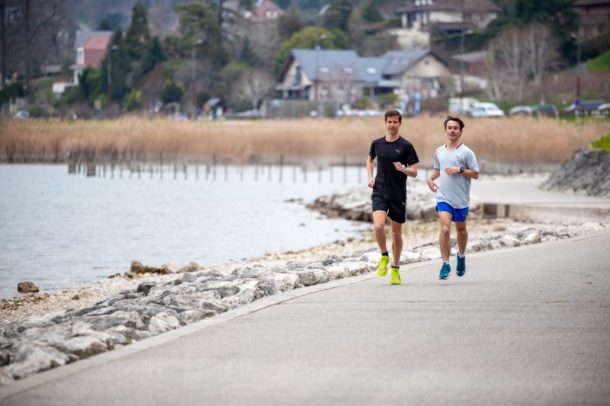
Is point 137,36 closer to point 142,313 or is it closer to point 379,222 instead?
point 379,222

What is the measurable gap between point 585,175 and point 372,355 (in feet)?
80.5

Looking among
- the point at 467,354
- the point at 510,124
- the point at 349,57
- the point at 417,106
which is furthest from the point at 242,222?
the point at 349,57

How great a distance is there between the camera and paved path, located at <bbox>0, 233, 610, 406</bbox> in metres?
7.42

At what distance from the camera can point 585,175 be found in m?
32.2

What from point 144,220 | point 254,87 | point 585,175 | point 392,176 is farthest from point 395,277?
point 254,87

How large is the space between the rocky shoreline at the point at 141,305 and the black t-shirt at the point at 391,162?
1204 mm

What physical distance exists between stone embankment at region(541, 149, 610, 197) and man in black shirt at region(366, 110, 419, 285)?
17.6 metres

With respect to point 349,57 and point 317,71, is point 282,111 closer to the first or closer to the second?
point 317,71

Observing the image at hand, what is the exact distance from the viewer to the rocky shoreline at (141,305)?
864 cm

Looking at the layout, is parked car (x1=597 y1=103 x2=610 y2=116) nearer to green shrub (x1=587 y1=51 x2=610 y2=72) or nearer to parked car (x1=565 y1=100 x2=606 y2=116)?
parked car (x1=565 y1=100 x2=606 y2=116)

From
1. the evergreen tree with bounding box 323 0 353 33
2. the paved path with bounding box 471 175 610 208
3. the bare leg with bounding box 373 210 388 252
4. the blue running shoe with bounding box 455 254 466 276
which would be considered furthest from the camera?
the evergreen tree with bounding box 323 0 353 33

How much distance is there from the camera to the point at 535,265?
48.1 ft

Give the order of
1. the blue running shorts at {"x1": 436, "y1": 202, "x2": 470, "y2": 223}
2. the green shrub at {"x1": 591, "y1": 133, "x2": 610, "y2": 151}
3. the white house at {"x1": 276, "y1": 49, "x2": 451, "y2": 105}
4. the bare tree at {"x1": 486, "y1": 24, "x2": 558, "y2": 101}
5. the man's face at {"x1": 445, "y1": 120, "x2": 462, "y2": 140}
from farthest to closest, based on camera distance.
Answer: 1. the white house at {"x1": 276, "y1": 49, "x2": 451, "y2": 105}
2. the bare tree at {"x1": 486, "y1": 24, "x2": 558, "y2": 101}
3. the green shrub at {"x1": 591, "y1": 133, "x2": 610, "y2": 151}
4. the blue running shorts at {"x1": 436, "y1": 202, "x2": 470, "y2": 223}
5. the man's face at {"x1": 445, "y1": 120, "x2": 462, "y2": 140}

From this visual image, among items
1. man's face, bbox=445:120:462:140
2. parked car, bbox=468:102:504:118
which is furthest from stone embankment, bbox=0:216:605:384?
parked car, bbox=468:102:504:118
